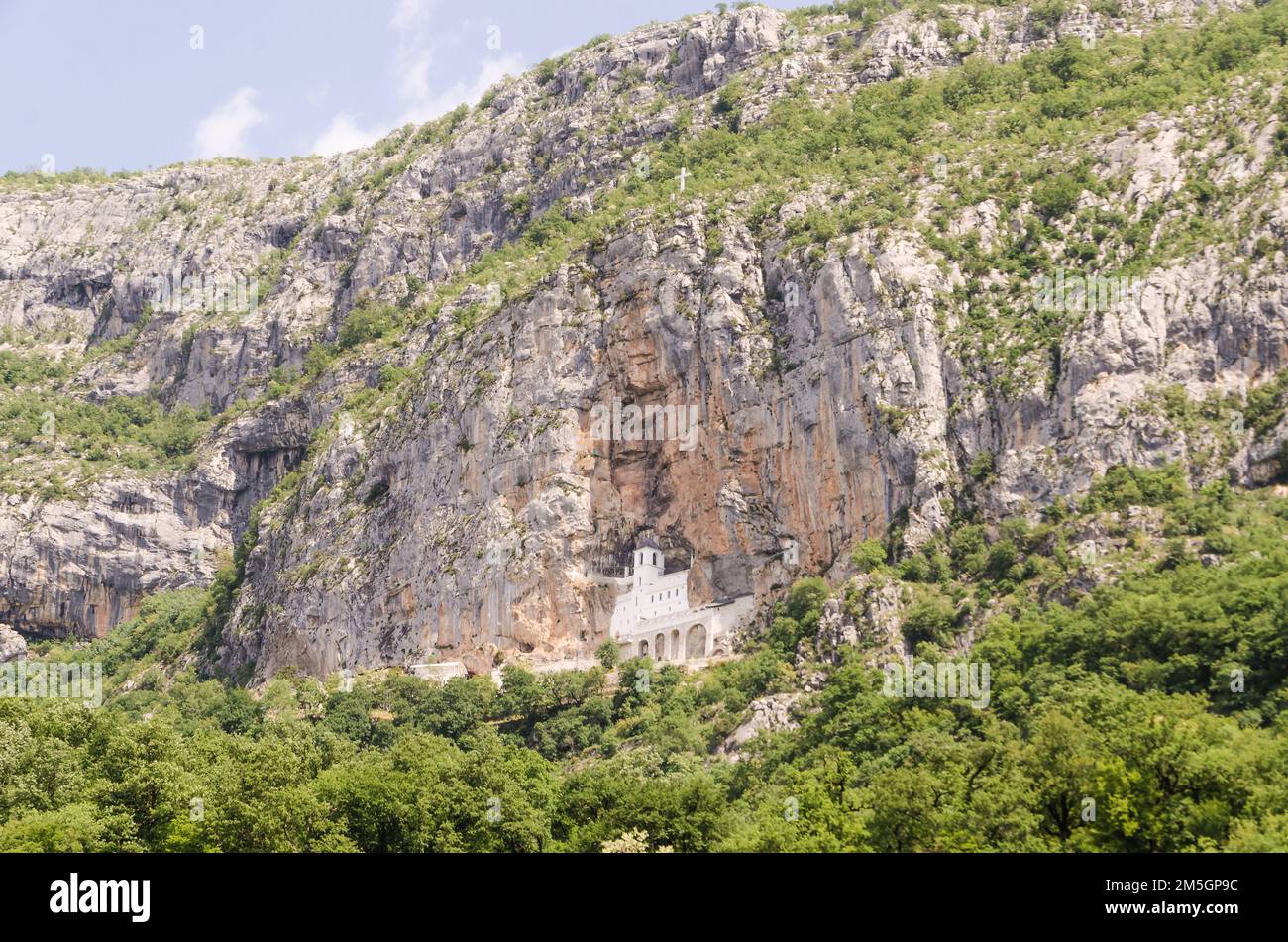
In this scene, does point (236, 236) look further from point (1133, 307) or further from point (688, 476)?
point (1133, 307)

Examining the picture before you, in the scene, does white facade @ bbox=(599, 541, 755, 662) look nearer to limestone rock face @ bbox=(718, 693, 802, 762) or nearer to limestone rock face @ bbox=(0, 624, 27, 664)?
limestone rock face @ bbox=(718, 693, 802, 762)

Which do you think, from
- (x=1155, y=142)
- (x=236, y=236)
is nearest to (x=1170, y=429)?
(x=1155, y=142)

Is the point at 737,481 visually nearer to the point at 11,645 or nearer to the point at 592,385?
the point at 592,385

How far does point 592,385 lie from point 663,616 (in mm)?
17361

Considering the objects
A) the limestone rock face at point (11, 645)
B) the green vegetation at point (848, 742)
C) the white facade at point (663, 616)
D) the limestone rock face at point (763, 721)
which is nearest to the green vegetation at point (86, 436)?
the limestone rock face at point (11, 645)

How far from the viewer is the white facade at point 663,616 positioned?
9956 centimetres

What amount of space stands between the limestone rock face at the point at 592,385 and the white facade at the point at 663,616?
142 centimetres

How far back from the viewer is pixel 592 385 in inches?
4326

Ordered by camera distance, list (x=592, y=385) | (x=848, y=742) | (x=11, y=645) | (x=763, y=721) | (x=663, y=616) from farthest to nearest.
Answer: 1. (x=11, y=645)
2. (x=592, y=385)
3. (x=663, y=616)
4. (x=763, y=721)
5. (x=848, y=742)

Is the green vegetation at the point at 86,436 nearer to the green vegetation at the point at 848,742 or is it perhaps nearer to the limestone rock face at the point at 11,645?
the limestone rock face at the point at 11,645

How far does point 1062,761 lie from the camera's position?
55125mm

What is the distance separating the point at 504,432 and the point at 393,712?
21.9 meters

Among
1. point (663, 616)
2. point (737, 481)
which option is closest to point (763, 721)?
point (663, 616)

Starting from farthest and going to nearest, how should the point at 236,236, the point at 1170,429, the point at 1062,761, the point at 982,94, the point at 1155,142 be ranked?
1. the point at 236,236
2. the point at 982,94
3. the point at 1155,142
4. the point at 1170,429
5. the point at 1062,761
